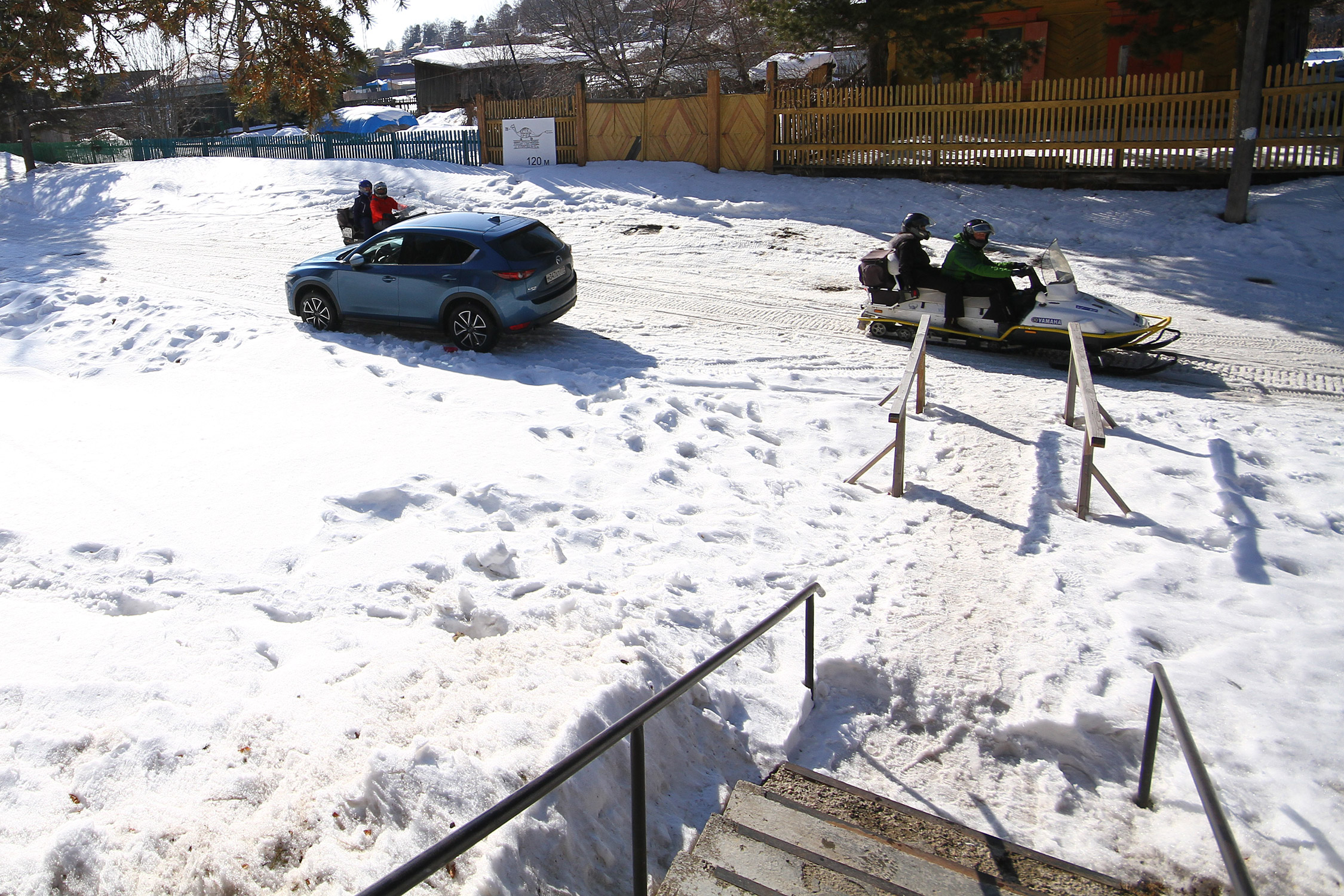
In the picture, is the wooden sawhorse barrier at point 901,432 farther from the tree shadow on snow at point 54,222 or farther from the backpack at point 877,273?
the tree shadow on snow at point 54,222

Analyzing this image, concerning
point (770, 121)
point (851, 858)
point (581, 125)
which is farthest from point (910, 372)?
point (581, 125)

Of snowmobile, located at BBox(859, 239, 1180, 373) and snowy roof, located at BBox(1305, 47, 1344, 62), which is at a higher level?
snowy roof, located at BBox(1305, 47, 1344, 62)

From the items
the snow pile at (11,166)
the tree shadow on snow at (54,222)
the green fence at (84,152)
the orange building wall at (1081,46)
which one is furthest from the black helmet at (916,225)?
the green fence at (84,152)

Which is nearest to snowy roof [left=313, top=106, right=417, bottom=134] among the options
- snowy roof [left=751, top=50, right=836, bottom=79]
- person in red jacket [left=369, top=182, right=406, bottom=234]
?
snowy roof [left=751, top=50, right=836, bottom=79]

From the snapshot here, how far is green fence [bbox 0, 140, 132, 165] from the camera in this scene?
33.5 m

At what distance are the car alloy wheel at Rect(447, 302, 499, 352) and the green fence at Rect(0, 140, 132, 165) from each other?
3022cm

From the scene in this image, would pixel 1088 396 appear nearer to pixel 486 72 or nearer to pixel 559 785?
pixel 559 785

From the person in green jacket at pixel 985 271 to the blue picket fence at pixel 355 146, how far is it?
17458 mm

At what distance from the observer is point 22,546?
5289mm

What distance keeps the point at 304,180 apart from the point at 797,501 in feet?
72.1

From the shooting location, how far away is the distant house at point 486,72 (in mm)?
42500

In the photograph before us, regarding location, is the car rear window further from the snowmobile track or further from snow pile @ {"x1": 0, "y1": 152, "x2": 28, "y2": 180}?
snow pile @ {"x1": 0, "y1": 152, "x2": 28, "y2": 180}

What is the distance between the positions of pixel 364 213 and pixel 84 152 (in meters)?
26.5

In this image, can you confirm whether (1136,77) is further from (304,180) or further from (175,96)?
(175,96)
